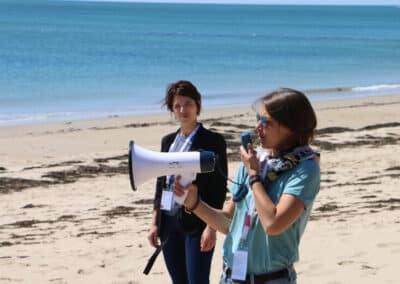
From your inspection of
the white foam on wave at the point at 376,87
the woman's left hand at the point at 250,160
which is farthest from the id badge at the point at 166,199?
the white foam on wave at the point at 376,87

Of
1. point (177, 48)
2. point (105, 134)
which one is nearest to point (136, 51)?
point (177, 48)

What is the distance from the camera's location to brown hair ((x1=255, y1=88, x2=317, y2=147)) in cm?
318

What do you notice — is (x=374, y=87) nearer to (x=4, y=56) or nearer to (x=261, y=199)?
(x=4, y=56)

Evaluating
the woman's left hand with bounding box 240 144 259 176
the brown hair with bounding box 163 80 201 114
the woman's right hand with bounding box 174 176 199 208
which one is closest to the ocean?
the brown hair with bounding box 163 80 201 114

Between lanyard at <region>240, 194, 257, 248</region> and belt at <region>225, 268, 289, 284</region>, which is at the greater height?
lanyard at <region>240, 194, 257, 248</region>

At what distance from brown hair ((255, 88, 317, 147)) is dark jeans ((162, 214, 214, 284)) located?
1.50m

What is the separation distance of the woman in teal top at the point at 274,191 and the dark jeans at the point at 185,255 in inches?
47.7

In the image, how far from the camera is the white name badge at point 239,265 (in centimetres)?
327

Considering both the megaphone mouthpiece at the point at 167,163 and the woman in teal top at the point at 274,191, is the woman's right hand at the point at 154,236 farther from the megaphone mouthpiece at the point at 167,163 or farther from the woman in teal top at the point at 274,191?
the woman in teal top at the point at 274,191

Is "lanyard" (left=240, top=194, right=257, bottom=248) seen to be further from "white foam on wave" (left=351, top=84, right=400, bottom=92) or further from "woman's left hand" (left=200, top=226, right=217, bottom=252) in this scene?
"white foam on wave" (left=351, top=84, right=400, bottom=92)

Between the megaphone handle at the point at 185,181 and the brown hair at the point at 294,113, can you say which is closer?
the brown hair at the point at 294,113

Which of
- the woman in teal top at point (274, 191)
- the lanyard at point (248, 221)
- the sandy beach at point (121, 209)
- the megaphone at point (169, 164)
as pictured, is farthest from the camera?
the sandy beach at point (121, 209)

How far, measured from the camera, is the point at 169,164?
3389 millimetres

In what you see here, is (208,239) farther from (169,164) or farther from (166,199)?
(169,164)
